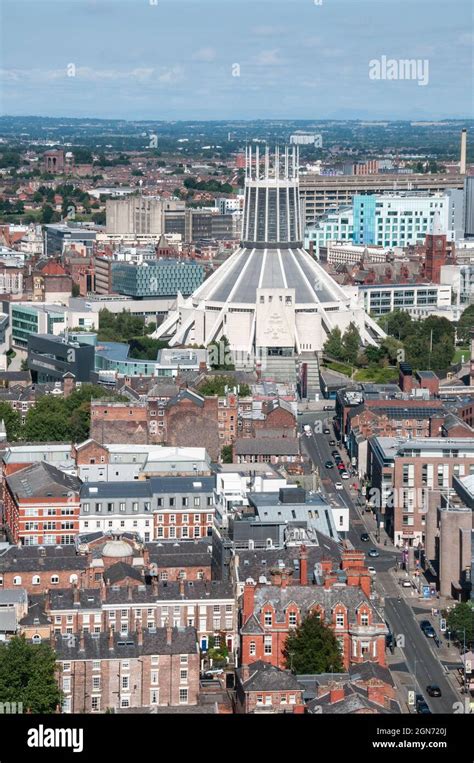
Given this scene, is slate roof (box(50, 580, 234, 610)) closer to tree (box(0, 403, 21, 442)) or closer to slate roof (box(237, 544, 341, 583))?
slate roof (box(237, 544, 341, 583))

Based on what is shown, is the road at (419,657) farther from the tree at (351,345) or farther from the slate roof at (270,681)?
the tree at (351,345)

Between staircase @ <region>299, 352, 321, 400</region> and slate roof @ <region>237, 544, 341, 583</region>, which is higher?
slate roof @ <region>237, 544, 341, 583</region>

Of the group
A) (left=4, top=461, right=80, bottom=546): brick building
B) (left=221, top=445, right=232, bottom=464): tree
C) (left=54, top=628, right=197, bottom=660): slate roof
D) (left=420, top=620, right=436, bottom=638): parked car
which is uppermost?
(left=54, top=628, right=197, bottom=660): slate roof

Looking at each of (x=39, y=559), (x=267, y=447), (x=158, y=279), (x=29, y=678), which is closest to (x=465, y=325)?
(x=158, y=279)

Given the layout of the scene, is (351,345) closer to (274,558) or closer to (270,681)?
(274,558)
